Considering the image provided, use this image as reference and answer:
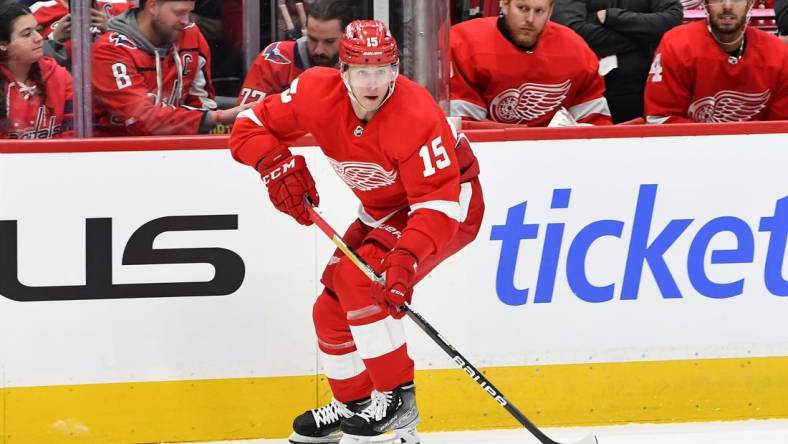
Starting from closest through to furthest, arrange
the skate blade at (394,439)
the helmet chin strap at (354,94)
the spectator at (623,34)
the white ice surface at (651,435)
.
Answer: the helmet chin strap at (354,94) < the skate blade at (394,439) < the white ice surface at (651,435) < the spectator at (623,34)

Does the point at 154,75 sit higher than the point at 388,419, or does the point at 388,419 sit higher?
the point at 154,75

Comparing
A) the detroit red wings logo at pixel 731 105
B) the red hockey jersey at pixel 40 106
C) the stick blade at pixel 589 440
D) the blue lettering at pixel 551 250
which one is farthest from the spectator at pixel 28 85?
the detroit red wings logo at pixel 731 105

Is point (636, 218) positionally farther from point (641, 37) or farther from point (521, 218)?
point (641, 37)

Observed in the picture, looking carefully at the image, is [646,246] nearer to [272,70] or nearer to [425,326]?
[425,326]

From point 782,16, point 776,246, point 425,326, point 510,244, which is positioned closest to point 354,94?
point 425,326

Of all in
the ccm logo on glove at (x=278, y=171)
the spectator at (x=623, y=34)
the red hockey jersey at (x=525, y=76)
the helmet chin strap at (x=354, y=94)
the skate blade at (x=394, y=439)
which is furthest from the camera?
the spectator at (x=623, y=34)

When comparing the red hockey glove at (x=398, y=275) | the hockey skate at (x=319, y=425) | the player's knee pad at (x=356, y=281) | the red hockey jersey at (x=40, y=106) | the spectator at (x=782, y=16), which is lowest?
the hockey skate at (x=319, y=425)

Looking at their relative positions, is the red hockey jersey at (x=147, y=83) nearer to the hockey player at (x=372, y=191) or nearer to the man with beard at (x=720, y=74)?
the hockey player at (x=372, y=191)

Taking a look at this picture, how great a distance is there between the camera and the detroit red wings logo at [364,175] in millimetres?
3223

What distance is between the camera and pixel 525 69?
405 centimetres

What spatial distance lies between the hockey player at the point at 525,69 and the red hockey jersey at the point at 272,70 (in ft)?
1.97

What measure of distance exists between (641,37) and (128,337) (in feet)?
6.18

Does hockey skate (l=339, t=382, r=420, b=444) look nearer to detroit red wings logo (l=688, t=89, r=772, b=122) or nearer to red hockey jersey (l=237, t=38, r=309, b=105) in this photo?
red hockey jersey (l=237, t=38, r=309, b=105)

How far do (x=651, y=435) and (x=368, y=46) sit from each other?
4.57 feet
